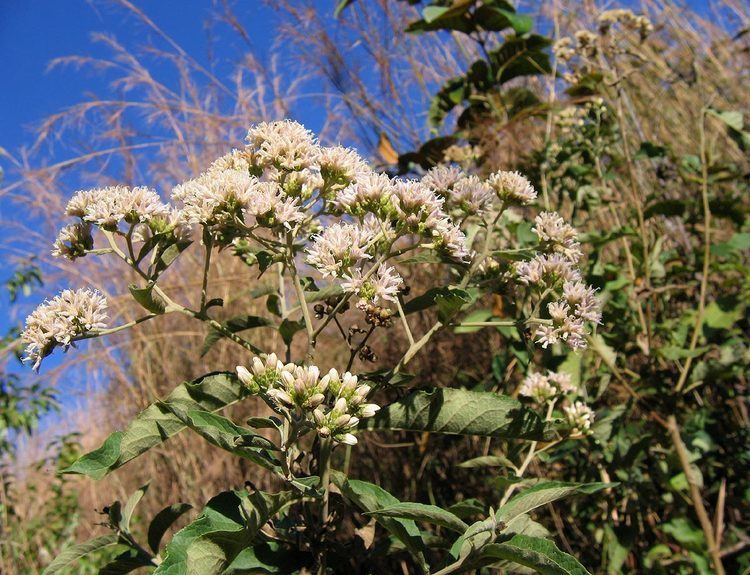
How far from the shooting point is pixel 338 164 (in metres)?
1.15

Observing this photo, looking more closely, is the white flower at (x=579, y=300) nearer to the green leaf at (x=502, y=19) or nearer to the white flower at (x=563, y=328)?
the white flower at (x=563, y=328)

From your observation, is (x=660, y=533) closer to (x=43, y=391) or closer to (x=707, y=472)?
(x=707, y=472)

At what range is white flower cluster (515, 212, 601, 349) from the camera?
108 cm

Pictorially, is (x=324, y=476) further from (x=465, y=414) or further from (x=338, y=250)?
(x=338, y=250)

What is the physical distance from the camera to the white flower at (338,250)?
3.27 ft

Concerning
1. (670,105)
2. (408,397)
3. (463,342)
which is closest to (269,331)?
(463,342)

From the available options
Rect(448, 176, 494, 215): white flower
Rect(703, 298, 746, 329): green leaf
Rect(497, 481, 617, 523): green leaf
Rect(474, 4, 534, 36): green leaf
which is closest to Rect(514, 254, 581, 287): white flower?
Rect(448, 176, 494, 215): white flower

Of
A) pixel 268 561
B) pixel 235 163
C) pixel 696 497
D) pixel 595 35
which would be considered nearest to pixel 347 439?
pixel 268 561

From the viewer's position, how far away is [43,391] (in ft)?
12.0

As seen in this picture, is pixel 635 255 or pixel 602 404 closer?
pixel 635 255

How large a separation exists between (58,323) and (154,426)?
0.89ft

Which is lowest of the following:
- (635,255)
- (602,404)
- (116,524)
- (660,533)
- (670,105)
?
(660,533)

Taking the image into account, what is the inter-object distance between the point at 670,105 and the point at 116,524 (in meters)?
3.14

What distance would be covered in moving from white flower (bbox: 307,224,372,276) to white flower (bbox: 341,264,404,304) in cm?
2
